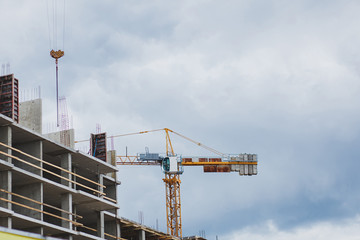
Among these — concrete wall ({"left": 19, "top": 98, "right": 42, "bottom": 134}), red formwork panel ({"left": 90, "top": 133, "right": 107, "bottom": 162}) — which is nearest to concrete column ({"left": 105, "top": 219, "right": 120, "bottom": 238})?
red formwork panel ({"left": 90, "top": 133, "right": 107, "bottom": 162})

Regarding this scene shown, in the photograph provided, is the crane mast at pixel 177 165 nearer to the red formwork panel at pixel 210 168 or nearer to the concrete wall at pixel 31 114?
the red formwork panel at pixel 210 168

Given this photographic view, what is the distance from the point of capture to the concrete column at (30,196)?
60.2 meters

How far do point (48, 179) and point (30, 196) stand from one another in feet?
12.9

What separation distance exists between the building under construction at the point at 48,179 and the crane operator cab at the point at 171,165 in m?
67.8

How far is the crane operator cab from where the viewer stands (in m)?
144

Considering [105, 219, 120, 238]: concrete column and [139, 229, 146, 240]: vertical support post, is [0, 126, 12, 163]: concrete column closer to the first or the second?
[105, 219, 120, 238]: concrete column

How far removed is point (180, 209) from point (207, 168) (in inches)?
437

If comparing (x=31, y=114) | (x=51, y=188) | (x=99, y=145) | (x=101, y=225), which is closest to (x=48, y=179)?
(x=51, y=188)

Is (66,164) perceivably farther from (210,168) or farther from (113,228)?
(210,168)

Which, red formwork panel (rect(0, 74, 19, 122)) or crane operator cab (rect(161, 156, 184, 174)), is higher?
crane operator cab (rect(161, 156, 184, 174))

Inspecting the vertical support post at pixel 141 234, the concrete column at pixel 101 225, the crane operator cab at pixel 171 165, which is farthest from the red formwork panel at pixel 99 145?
the crane operator cab at pixel 171 165

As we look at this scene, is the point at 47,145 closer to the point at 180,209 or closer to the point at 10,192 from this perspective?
the point at 10,192

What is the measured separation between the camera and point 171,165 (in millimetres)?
145125

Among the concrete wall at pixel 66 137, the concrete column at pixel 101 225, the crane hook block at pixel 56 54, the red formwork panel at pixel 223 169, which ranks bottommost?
the concrete column at pixel 101 225
